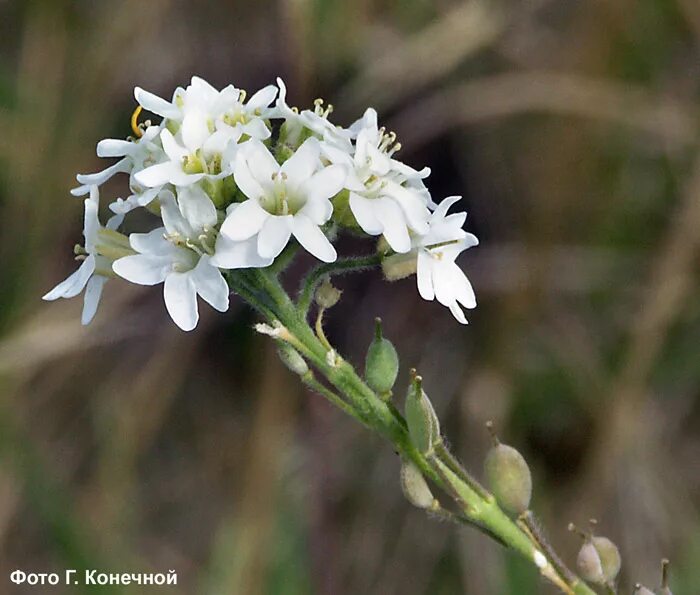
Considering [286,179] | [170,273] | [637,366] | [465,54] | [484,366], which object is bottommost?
[484,366]

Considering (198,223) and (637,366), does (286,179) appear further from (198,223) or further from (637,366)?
(637,366)

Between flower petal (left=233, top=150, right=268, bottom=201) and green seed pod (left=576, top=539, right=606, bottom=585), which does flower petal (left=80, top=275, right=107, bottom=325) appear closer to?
flower petal (left=233, top=150, right=268, bottom=201)

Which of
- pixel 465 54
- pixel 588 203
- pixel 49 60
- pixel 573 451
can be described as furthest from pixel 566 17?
pixel 49 60

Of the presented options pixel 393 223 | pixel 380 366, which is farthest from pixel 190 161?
pixel 380 366

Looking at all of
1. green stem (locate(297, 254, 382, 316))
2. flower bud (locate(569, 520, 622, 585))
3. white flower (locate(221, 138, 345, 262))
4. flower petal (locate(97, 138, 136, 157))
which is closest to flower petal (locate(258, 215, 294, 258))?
white flower (locate(221, 138, 345, 262))

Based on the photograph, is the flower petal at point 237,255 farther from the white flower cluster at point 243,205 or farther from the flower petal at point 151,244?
the flower petal at point 151,244

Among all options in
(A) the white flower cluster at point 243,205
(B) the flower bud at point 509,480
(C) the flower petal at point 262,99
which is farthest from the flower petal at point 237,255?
(B) the flower bud at point 509,480

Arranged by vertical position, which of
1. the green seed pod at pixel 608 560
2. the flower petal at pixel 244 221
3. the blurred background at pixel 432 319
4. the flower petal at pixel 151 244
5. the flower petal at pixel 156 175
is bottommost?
the blurred background at pixel 432 319
